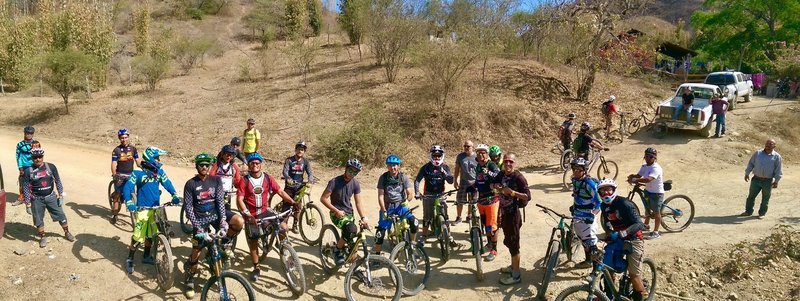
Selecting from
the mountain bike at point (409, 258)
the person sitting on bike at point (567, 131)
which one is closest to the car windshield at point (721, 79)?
the person sitting on bike at point (567, 131)

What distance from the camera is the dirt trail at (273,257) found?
6949 mm

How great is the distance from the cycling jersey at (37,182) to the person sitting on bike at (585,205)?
7629 mm

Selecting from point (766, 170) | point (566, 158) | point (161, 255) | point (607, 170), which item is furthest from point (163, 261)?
point (766, 170)

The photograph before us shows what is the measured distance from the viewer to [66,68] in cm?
2048

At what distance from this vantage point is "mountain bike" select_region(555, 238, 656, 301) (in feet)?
18.2

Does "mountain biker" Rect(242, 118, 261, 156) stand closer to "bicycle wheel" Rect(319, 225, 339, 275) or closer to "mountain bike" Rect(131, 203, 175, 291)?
"mountain bike" Rect(131, 203, 175, 291)

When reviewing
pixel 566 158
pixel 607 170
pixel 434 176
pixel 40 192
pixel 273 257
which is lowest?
pixel 273 257

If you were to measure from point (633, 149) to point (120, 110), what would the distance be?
20.0 meters

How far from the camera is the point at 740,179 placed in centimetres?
1373

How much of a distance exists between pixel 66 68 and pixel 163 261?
17.7 m

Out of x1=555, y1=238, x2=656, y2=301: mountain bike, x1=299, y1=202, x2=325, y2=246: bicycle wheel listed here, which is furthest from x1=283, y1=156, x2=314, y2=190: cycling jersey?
x1=555, y1=238, x2=656, y2=301: mountain bike

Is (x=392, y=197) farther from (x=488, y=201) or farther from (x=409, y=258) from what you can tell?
(x=488, y=201)

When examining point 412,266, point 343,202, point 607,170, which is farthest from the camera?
point 607,170

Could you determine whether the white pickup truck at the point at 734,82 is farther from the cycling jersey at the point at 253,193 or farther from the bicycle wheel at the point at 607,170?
the cycling jersey at the point at 253,193
